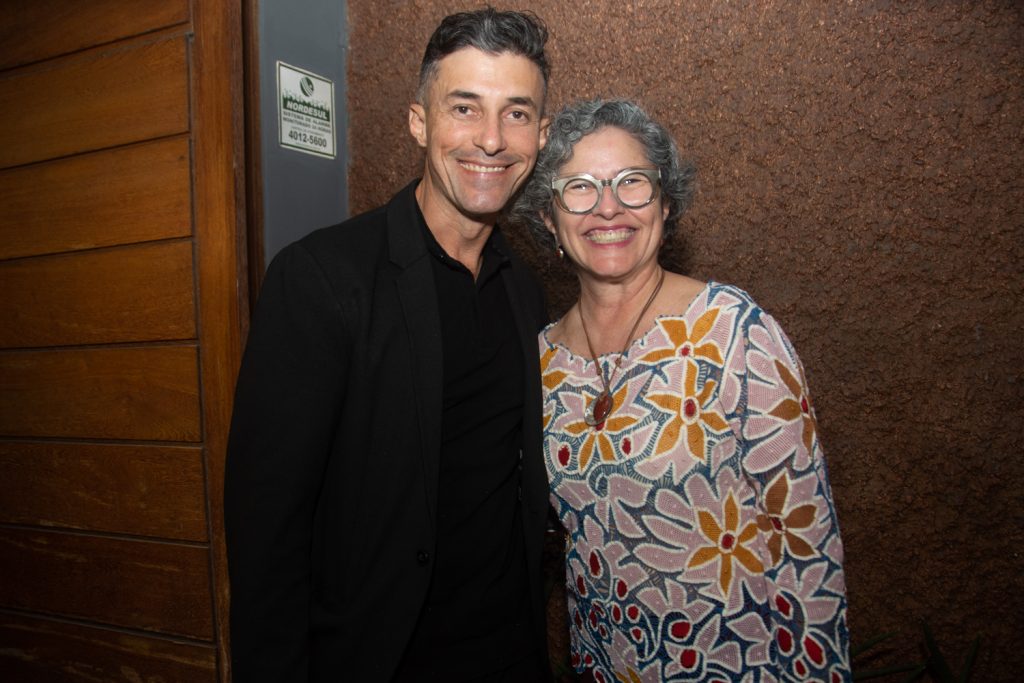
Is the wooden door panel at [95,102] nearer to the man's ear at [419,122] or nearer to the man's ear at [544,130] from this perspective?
the man's ear at [419,122]

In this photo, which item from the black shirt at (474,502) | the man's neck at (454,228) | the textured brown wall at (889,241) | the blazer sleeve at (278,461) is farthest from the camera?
→ the textured brown wall at (889,241)

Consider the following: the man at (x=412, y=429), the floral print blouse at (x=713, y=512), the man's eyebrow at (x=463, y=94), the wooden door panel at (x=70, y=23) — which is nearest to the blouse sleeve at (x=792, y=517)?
the floral print blouse at (x=713, y=512)

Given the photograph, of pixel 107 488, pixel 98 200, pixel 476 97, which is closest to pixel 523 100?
pixel 476 97

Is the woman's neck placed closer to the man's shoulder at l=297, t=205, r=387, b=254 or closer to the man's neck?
the man's neck

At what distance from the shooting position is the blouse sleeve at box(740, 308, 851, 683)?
110 centimetres

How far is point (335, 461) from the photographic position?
1165mm

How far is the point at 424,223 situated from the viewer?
1344 mm

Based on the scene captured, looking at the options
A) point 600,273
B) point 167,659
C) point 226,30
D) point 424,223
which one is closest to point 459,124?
point 424,223

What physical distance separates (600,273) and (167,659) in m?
1.67

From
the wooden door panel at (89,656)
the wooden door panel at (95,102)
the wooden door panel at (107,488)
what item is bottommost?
the wooden door panel at (89,656)

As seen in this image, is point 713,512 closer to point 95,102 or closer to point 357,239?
point 357,239

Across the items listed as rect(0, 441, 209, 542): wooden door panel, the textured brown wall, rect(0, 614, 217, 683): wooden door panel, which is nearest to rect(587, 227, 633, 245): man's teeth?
the textured brown wall

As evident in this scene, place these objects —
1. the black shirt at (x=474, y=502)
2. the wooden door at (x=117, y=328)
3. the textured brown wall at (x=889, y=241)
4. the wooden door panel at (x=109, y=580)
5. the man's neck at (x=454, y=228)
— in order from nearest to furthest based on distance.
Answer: the black shirt at (x=474, y=502) < the man's neck at (x=454, y=228) < the textured brown wall at (x=889, y=241) < the wooden door at (x=117, y=328) < the wooden door panel at (x=109, y=580)

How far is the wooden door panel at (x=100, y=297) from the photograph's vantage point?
1.73m
